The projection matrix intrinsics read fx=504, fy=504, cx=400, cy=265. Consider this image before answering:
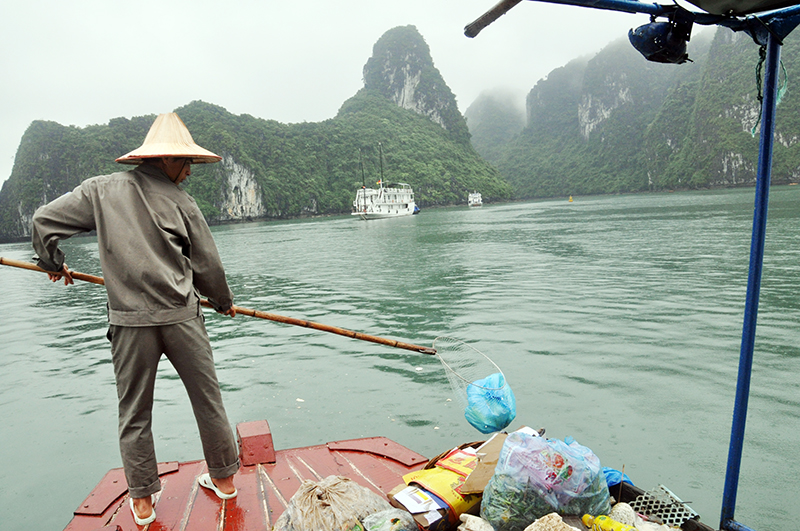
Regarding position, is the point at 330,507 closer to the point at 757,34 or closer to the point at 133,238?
the point at 133,238

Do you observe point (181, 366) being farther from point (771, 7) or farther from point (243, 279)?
point (243, 279)

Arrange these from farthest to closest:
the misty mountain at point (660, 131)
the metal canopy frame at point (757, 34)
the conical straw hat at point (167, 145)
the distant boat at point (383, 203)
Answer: the misty mountain at point (660, 131), the distant boat at point (383, 203), the conical straw hat at point (167, 145), the metal canopy frame at point (757, 34)

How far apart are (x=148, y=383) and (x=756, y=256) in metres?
3.09

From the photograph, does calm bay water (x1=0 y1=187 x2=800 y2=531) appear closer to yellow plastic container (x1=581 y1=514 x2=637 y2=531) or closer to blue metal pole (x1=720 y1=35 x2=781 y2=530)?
blue metal pole (x1=720 y1=35 x2=781 y2=530)

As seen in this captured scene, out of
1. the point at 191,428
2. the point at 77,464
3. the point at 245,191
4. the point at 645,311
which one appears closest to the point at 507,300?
the point at 645,311

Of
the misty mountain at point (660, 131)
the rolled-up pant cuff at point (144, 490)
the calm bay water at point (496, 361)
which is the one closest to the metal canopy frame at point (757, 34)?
the calm bay water at point (496, 361)

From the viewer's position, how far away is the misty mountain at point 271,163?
294 ft

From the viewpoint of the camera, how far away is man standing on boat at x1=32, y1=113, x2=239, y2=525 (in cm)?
252

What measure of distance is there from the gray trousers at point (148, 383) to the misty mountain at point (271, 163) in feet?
271

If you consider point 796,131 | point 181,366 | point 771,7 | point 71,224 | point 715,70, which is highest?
point 715,70

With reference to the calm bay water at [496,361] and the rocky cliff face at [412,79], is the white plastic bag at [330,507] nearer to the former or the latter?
the calm bay water at [496,361]

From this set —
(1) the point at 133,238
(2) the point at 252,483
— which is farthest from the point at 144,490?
(1) the point at 133,238

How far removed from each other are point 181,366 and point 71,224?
2.99 feet

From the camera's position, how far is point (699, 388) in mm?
5438
